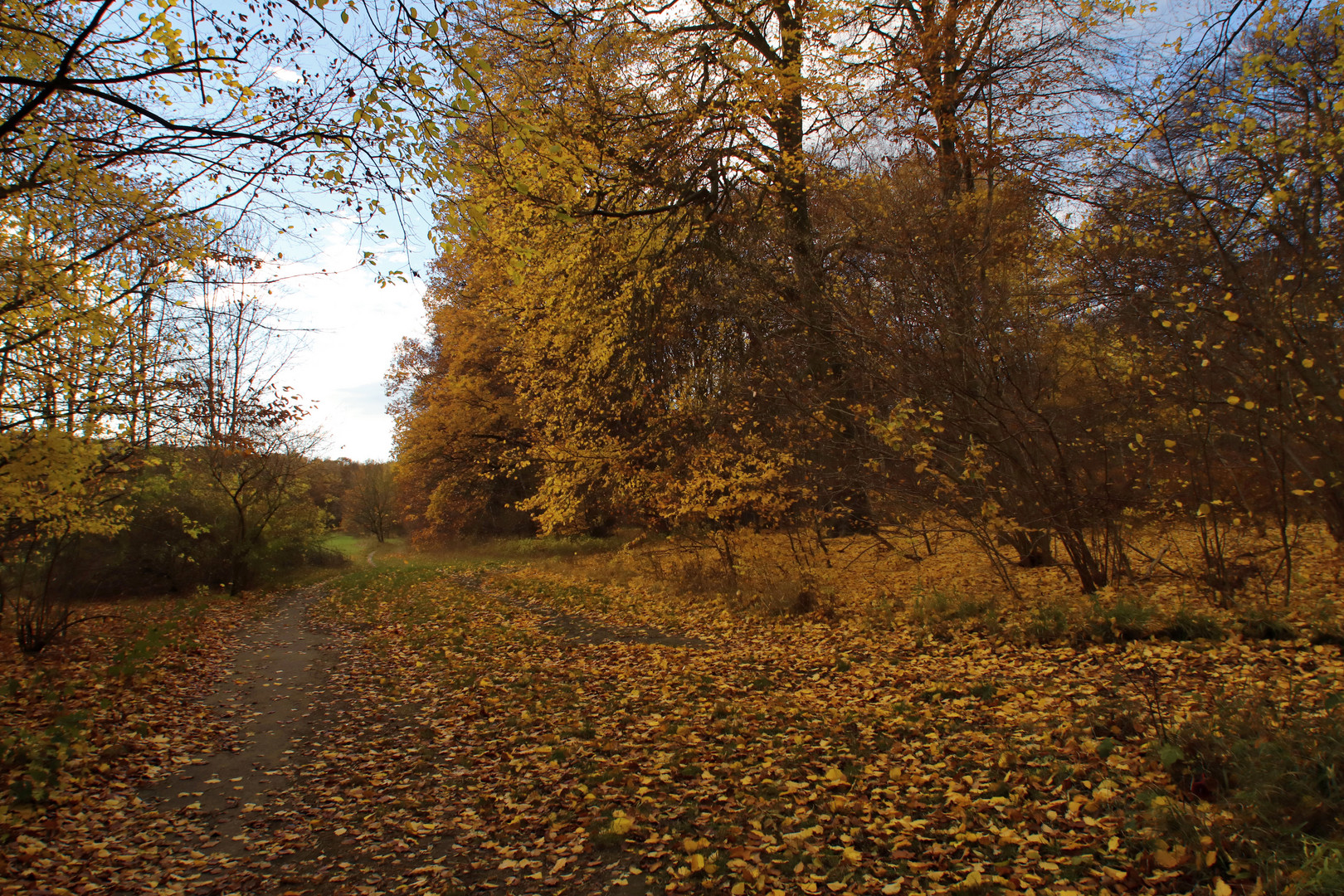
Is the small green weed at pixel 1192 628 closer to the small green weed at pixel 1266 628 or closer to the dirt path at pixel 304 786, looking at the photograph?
the small green weed at pixel 1266 628

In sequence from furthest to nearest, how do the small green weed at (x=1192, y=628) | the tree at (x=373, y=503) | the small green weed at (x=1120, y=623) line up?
the tree at (x=373, y=503) < the small green weed at (x=1120, y=623) < the small green weed at (x=1192, y=628)

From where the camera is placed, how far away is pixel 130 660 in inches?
321

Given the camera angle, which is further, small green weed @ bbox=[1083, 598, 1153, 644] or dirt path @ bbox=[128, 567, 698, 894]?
small green weed @ bbox=[1083, 598, 1153, 644]

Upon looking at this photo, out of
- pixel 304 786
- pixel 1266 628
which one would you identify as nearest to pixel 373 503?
pixel 304 786

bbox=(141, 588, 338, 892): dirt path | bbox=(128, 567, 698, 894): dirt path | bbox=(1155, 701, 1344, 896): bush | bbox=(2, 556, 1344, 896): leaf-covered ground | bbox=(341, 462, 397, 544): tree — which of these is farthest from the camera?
bbox=(341, 462, 397, 544): tree

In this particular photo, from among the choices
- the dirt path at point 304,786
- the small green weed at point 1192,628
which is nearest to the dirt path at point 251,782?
the dirt path at point 304,786

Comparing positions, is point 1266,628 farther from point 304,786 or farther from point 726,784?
point 304,786

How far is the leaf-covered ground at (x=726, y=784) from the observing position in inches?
135

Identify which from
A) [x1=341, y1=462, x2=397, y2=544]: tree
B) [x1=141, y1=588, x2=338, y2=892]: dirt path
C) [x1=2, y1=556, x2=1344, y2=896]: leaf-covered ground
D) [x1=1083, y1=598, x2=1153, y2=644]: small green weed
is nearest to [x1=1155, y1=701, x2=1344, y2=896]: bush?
[x1=2, y1=556, x2=1344, y2=896]: leaf-covered ground

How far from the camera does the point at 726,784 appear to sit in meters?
4.43

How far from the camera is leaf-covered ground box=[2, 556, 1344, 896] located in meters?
3.43

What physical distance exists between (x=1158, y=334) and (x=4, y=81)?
9.59 meters

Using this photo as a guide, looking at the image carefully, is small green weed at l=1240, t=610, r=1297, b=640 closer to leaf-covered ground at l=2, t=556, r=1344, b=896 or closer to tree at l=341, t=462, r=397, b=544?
leaf-covered ground at l=2, t=556, r=1344, b=896

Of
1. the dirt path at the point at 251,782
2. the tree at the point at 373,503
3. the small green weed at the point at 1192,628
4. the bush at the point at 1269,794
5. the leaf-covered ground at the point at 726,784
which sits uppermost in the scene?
the tree at the point at 373,503
